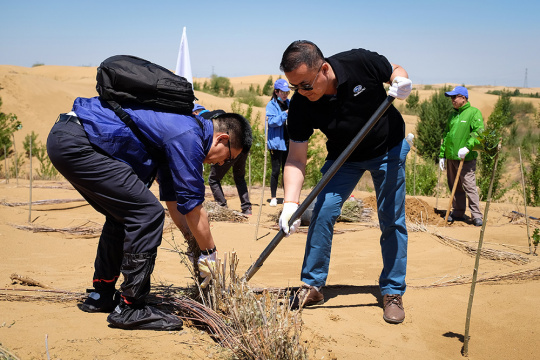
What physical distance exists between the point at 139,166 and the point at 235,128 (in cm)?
62

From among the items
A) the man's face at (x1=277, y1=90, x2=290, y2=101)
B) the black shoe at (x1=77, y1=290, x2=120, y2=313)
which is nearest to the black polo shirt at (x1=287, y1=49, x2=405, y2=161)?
the black shoe at (x1=77, y1=290, x2=120, y2=313)

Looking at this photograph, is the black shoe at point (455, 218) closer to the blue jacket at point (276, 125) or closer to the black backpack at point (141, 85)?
the blue jacket at point (276, 125)

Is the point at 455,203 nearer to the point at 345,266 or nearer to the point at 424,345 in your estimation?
the point at 345,266

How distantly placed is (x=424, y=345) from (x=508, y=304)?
952mm

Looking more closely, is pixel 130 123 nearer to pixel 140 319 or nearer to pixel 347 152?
pixel 140 319

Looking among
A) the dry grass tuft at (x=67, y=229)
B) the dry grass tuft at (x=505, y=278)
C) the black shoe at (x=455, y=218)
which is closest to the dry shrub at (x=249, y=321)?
the dry grass tuft at (x=505, y=278)

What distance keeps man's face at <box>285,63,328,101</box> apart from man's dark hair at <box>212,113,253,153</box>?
0.40 m

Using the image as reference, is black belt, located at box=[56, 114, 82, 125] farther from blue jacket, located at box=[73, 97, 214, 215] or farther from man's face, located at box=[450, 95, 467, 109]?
man's face, located at box=[450, 95, 467, 109]

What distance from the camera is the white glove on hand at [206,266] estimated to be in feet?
9.39

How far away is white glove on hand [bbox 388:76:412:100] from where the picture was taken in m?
3.12

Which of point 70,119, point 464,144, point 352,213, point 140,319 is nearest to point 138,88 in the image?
point 70,119

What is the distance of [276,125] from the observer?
24.7ft

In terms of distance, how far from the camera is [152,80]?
2.73 meters

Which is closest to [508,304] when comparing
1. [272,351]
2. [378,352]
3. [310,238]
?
[378,352]
